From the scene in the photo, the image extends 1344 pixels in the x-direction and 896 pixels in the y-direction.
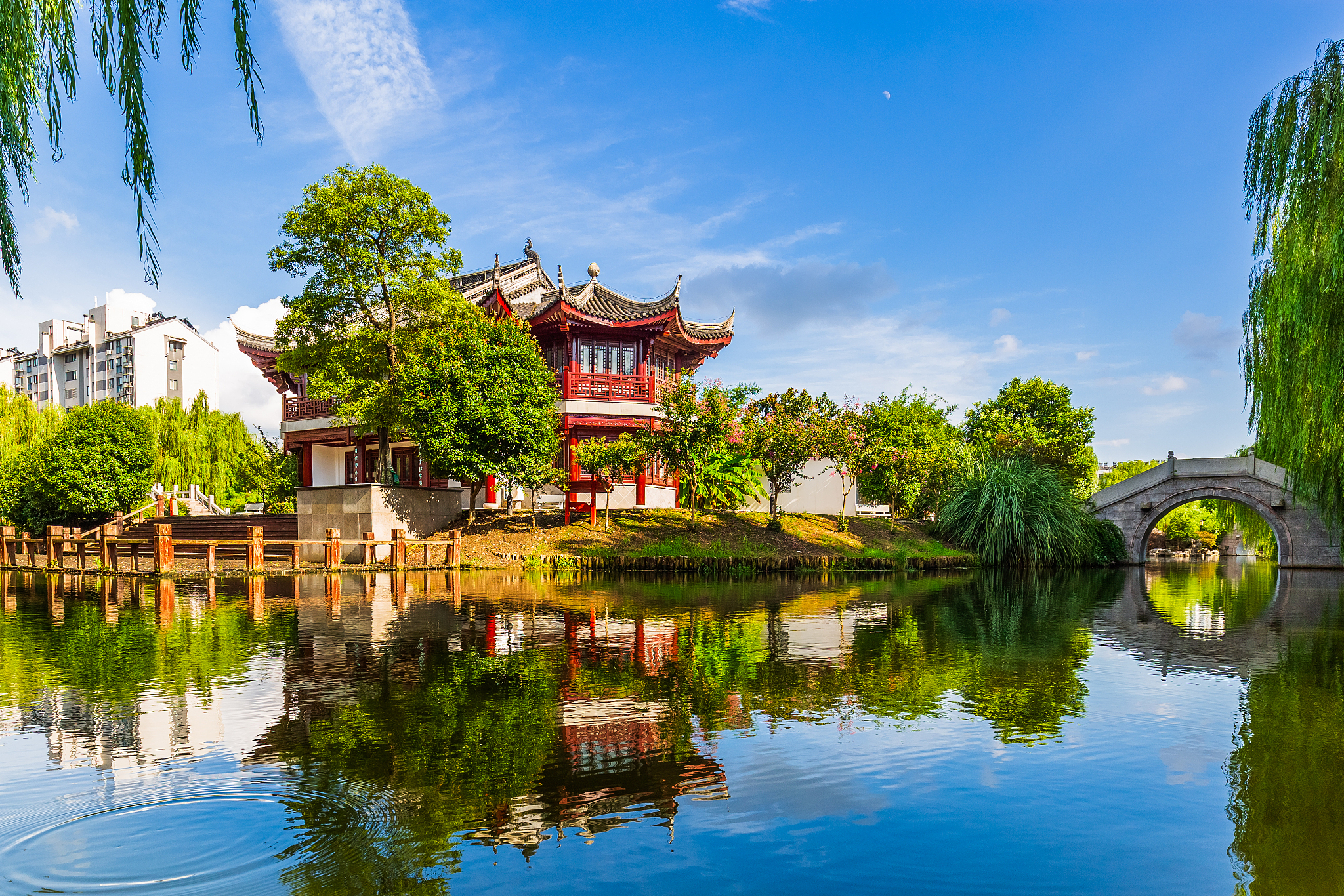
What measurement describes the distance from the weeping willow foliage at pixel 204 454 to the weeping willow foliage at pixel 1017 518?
2807 cm

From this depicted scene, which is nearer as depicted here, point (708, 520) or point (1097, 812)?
point (1097, 812)

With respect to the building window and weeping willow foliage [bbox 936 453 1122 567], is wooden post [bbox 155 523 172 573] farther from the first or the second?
weeping willow foliage [bbox 936 453 1122 567]

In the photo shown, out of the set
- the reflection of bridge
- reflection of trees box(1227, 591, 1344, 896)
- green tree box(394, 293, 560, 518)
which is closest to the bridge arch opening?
the reflection of bridge

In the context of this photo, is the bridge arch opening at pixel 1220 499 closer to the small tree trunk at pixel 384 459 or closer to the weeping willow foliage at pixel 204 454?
the small tree trunk at pixel 384 459

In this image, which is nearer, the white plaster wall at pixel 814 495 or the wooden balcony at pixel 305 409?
the white plaster wall at pixel 814 495

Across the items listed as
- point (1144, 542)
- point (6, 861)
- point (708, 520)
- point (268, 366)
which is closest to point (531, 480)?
point (708, 520)

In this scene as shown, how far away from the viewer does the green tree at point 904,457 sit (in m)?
27.5

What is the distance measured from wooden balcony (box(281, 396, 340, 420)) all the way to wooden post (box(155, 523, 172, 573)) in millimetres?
13996

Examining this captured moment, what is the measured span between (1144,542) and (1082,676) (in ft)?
96.8

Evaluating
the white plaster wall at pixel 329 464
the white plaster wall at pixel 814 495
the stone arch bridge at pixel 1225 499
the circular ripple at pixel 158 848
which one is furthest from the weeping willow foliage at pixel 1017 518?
the circular ripple at pixel 158 848

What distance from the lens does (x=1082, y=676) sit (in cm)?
756

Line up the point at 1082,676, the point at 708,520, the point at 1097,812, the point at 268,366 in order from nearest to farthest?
the point at 1097,812 → the point at 1082,676 → the point at 708,520 → the point at 268,366

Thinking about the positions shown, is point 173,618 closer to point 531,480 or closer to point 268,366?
point 531,480

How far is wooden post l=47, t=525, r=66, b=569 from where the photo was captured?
72.2ft
